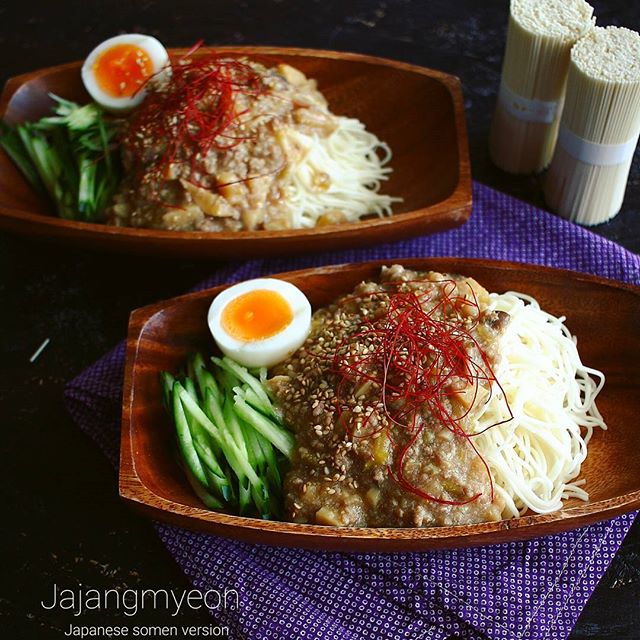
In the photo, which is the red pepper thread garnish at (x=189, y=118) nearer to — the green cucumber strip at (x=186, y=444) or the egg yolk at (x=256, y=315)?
the egg yolk at (x=256, y=315)

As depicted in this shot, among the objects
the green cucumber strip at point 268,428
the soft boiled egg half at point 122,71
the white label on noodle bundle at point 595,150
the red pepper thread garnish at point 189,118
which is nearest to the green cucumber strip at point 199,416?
the green cucumber strip at point 268,428

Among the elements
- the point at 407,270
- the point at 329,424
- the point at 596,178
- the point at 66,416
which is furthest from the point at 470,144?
the point at 66,416

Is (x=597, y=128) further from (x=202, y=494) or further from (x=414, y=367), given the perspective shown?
(x=202, y=494)

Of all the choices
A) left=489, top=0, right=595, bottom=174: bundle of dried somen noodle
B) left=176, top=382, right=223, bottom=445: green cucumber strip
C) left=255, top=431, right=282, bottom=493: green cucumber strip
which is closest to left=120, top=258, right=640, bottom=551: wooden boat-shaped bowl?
left=176, top=382, right=223, bottom=445: green cucumber strip

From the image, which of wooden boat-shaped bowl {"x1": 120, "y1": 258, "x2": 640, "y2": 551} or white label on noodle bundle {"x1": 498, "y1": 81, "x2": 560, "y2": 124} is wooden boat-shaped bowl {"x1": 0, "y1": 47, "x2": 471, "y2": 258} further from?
wooden boat-shaped bowl {"x1": 120, "y1": 258, "x2": 640, "y2": 551}

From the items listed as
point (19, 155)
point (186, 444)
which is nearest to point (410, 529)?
point (186, 444)

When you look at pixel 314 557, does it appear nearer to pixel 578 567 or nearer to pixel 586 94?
pixel 578 567
